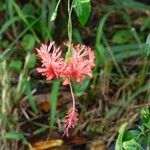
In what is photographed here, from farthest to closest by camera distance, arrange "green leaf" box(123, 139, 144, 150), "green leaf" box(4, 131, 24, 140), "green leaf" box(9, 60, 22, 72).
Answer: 1. "green leaf" box(9, 60, 22, 72)
2. "green leaf" box(4, 131, 24, 140)
3. "green leaf" box(123, 139, 144, 150)

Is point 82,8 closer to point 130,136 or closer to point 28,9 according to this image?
point 130,136

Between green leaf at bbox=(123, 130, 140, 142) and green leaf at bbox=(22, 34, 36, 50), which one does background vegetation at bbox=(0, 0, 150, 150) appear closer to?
green leaf at bbox=(22, 34, 36, 50)

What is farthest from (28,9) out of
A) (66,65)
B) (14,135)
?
(66,65)

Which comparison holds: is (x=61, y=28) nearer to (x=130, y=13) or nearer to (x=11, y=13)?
(x=11, y=13)

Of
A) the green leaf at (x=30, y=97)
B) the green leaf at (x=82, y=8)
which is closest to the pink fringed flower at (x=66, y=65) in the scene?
the green leaf at (x=82, y=8)

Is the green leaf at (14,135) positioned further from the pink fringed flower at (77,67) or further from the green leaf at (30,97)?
the pink fringed flower at (77,67)

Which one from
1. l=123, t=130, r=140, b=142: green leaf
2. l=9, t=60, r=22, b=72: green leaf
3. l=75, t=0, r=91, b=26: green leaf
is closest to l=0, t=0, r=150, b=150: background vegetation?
l=9, t=60, r=22, b=72: green leaf
